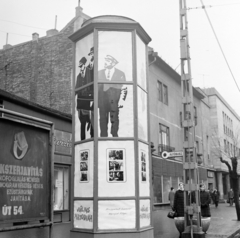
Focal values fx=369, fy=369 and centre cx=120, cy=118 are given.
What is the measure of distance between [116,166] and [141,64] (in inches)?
110

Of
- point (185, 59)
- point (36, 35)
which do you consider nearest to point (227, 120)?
point (36, 35)

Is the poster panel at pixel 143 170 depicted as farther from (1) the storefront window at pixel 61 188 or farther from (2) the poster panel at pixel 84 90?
(1) the storefront window at pixel 61 188

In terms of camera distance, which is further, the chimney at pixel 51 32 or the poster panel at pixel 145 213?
the chimney at pixel 51 32

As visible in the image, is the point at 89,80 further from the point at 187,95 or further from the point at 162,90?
the point at 162,90

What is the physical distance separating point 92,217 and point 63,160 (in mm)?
9302

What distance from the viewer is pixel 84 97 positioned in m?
9.31

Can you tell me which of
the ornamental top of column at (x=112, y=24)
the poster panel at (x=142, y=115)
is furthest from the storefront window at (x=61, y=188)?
the ornamental top of column at (x=112, y=24)

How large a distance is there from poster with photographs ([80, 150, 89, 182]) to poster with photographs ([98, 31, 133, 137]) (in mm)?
628

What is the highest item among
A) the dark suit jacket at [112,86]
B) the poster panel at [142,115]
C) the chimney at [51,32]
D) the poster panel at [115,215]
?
the chimney at [51,32]

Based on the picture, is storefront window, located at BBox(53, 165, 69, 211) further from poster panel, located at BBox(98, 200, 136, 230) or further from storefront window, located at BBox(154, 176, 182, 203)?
poster panel, located at BBox(98, 200, 136, 230)

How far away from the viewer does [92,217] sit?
27.4 feet

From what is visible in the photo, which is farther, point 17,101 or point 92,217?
point 17,101

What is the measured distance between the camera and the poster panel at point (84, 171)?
28.2ft

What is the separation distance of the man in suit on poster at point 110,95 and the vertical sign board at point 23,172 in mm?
4286
